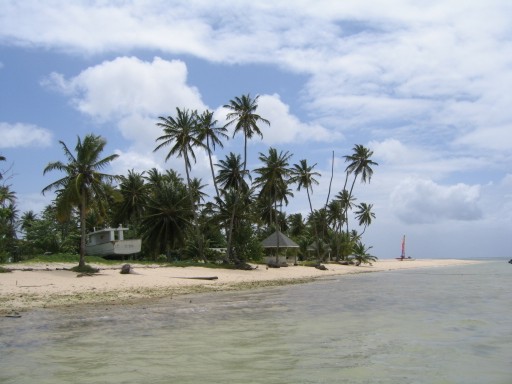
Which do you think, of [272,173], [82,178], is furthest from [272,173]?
[82,178]

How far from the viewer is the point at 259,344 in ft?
35.5

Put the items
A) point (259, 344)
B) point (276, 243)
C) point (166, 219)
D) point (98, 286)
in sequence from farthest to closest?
point (276, 243), point (166, 219), point (98, 286), point (259, 344)

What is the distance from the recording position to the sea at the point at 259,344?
801 cm

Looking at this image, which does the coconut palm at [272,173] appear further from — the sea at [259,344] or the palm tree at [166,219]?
the sea at [259,344]

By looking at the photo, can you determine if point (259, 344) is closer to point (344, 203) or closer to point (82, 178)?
point (82, 178)

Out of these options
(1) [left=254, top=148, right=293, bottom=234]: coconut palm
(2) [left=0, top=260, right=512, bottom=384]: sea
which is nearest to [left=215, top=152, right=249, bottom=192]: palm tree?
(1) [left=254, top=148, right=293, bottom=234]: coconut palm

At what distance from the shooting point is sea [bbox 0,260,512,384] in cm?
801

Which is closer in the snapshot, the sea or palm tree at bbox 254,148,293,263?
the sea

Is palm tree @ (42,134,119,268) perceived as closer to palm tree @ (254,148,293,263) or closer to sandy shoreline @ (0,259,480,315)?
sandy shoreline @ (0,259,480,315)

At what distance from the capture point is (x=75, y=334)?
12.3 meters

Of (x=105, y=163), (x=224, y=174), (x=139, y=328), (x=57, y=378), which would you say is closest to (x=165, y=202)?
(x=224, y=174)

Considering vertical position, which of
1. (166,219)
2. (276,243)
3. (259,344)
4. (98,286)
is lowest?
(98,286)

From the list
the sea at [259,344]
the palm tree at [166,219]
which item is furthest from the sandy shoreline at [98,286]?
the palm tree at [166,219]

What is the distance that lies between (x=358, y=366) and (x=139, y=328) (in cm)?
715
